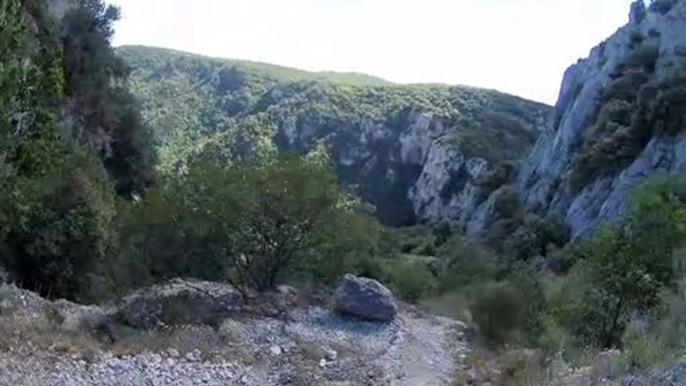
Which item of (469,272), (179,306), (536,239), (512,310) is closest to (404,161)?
(536,239)

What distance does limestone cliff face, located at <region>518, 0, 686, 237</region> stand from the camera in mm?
45062

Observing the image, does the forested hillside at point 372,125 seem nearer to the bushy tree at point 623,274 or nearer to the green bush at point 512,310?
the green bush at point 512,310

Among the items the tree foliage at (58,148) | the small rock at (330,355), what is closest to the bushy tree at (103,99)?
the tree foliage at (58,148)

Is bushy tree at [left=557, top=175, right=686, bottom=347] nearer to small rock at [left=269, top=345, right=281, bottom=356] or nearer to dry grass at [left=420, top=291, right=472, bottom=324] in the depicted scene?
small rock at [left=269, top=345, right=281, bottom=356]

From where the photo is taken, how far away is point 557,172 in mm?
60969

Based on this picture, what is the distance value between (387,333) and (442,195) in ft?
244

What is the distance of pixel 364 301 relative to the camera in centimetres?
2336

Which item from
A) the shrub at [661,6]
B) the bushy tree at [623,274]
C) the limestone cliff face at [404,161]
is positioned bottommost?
the limestone cliff face at [404,161]

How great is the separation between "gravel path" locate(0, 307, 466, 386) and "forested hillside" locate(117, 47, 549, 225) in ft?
189

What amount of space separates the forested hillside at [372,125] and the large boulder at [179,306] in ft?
191

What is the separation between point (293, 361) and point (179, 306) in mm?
3803

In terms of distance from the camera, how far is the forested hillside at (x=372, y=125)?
97.8 meters

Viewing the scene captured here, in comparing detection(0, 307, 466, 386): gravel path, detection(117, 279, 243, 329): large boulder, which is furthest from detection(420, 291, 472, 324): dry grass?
detection(117, 279, 243, 329): large boulder

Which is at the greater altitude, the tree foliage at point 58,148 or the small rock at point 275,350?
the tree foliage at point 58,148
